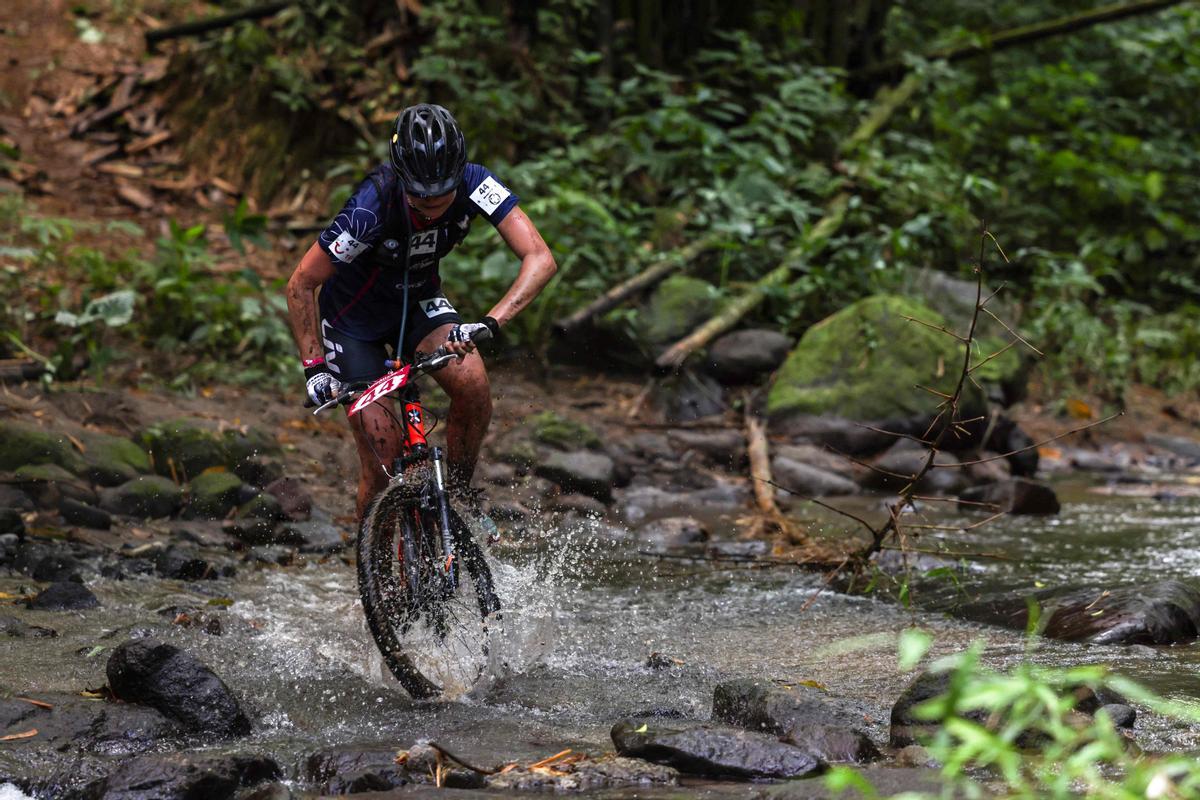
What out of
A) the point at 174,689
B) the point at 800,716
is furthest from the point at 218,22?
the point at 800,716

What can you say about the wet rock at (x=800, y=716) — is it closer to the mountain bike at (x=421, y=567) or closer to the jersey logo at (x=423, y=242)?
the mountain bike at (x=421, y=567)

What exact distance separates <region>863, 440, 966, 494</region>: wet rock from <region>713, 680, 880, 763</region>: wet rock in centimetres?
512

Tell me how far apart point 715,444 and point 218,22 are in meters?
7.58

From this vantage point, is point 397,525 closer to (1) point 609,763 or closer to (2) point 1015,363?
(1) point 609,763

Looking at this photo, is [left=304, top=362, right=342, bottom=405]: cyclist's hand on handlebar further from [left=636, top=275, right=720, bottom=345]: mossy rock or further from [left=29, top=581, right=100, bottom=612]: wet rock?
[left=636, top=275, right=720, bottom=345]: mossy rock

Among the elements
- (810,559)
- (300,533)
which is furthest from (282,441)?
(810,559)

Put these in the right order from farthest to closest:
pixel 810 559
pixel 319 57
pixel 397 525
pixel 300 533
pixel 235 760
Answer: pixel 319 57, pixel 300 533, pixel 810 559, pixel 397 525, pixel 235 760

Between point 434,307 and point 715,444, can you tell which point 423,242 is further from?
point 715,444

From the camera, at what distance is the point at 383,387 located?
439 cm

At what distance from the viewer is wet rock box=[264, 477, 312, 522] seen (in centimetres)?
771

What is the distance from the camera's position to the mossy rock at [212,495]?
7.53 meters

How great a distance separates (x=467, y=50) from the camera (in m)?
12.7

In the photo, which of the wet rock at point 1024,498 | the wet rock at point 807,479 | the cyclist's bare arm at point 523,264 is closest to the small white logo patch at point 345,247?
the cyclist's bare arm at point 523,264

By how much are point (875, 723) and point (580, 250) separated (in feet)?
23.5
